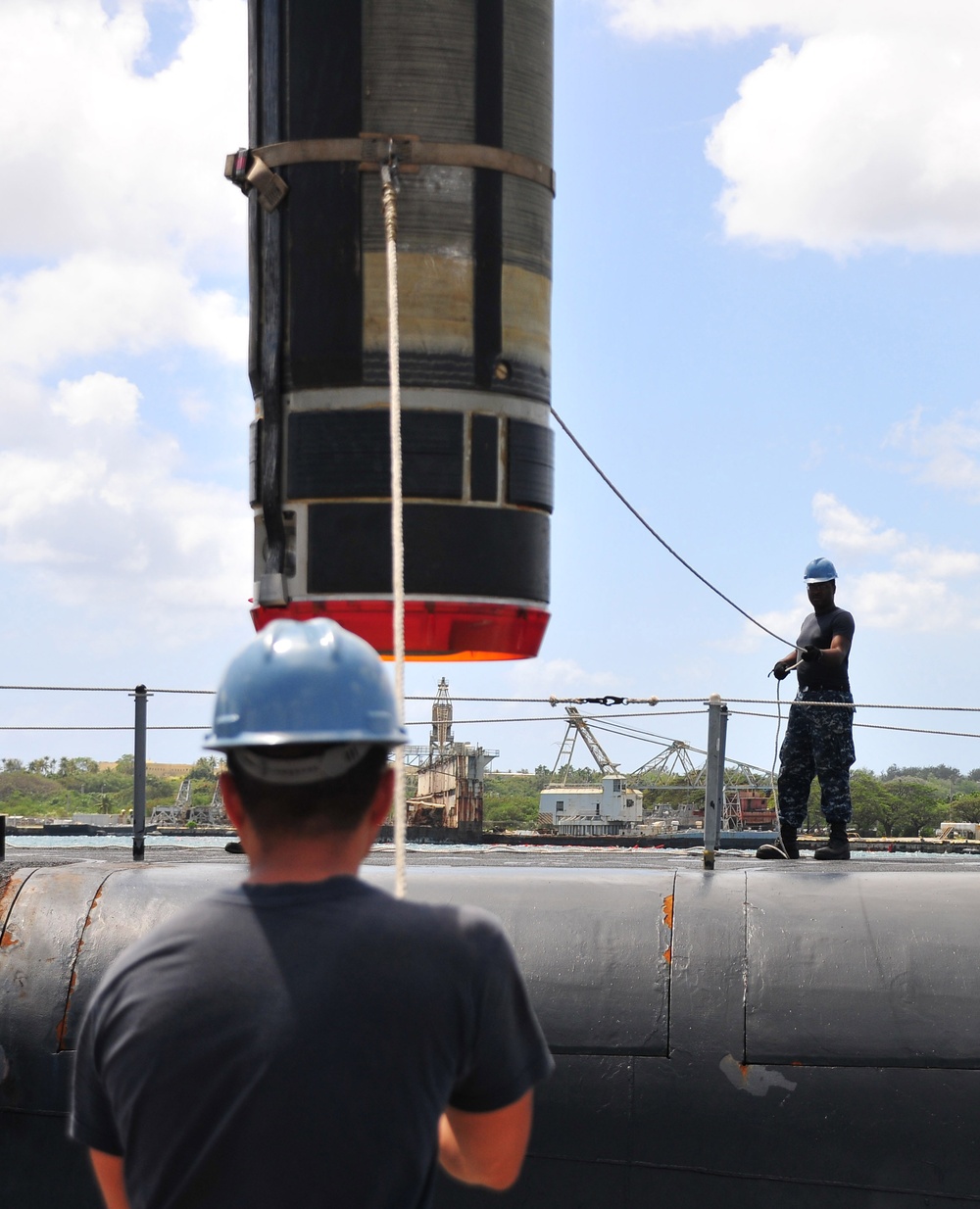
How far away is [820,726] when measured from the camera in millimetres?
8875

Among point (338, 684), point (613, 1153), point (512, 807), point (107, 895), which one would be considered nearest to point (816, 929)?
point (613, 1153)

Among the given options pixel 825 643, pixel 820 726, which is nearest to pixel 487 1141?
pixel 820 726

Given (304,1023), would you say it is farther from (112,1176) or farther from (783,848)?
(783,848)

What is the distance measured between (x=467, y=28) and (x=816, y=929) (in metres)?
5.24

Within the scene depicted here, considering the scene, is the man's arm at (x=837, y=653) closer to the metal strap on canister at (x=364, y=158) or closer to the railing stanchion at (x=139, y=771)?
the metal strap on canister at (x=364, y=158)

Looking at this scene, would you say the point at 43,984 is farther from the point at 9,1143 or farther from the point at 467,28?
the point at 467,28

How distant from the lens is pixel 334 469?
7875mm

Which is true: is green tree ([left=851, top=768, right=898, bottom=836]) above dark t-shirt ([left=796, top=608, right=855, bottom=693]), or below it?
below

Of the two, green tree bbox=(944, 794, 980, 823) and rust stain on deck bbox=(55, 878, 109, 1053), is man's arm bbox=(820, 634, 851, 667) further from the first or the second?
green tree bbox=(944, 794, 980, 823)

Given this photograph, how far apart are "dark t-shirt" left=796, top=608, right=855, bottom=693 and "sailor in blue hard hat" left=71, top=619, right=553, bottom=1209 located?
6.75 metres

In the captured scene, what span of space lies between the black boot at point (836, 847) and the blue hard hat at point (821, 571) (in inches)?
61.4

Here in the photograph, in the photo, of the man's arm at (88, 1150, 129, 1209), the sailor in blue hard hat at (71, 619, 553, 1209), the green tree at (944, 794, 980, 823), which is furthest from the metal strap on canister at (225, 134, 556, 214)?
the green tree at (944, 794, 980, 823)

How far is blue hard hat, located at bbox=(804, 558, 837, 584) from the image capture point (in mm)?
9031

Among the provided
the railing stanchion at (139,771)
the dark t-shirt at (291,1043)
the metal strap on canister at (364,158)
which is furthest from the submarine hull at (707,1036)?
the dark t-shirt at (291,1043)
